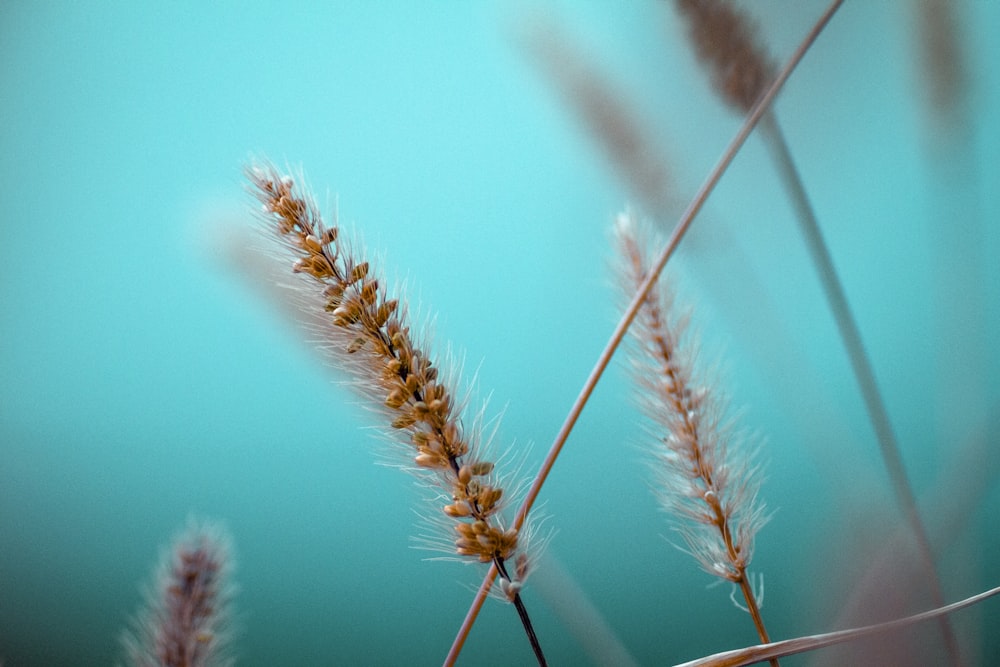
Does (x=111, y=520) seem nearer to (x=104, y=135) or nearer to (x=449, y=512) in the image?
(x=104, y=135)

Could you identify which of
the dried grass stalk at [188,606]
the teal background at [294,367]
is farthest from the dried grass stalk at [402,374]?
Result: the teal background at [294,367]

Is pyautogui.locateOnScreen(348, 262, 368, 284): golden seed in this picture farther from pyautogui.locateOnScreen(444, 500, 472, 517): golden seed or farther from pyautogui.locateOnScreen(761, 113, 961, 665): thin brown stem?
pyautogui.locateOnScreen(761, 113, 961, 665): thin brown stem

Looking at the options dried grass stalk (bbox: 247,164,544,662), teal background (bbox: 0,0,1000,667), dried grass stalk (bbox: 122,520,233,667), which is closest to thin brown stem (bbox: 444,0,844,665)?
dried grass stalk (bbox: 247,164,544,662)

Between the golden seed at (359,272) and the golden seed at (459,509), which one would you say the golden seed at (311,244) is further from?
the golden seed at (459,509)

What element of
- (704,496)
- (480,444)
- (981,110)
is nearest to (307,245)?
(480,444)

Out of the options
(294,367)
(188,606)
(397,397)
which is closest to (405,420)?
(397,397)

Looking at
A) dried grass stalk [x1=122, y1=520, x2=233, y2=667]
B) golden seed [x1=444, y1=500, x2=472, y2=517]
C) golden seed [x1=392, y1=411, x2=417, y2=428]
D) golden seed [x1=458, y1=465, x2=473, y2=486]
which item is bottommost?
dried grass stalk [x1=122, y1=520, x2=233, y2=667]
